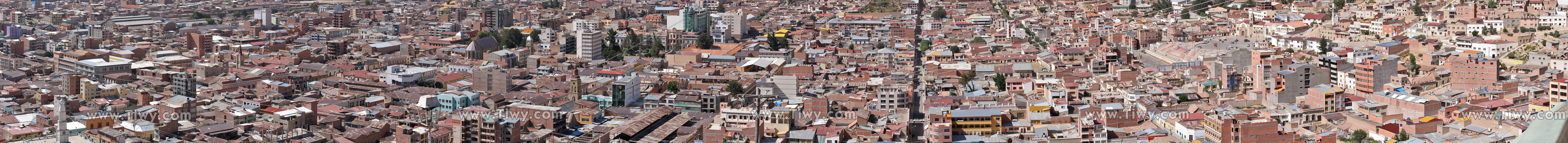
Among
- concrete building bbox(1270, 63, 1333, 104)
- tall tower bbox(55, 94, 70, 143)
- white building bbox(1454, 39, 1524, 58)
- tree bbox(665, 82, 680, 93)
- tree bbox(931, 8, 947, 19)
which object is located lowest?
tall tower bbox(55, 94, 70, 143)

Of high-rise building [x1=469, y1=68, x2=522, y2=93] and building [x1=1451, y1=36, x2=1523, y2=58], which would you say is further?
building [x1=1451, y1=36, x2=1523, y2=58]

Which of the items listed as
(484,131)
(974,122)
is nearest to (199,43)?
(484,131)

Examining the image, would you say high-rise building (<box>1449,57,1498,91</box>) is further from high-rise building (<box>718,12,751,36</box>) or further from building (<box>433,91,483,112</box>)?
high-rise building (<box>718,12,751,36</box>)

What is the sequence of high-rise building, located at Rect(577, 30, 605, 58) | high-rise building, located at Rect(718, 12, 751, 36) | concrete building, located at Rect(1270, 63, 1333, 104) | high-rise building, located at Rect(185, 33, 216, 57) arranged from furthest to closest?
1. high-rise building, located at Rect(718, 12, 751, 36)
2. high-rise building, located at Rect(185, 33, 216, 57)
3. high-rise building, located at Rect(577, 30, 605, 58)
4. concrete building, located at Rect(1270, 63, 1333, 104)

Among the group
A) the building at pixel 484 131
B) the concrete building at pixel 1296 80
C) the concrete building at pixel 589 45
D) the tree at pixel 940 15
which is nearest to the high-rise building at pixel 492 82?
the building at pixel 484 131

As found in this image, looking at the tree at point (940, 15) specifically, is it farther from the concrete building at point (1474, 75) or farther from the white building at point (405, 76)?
the concrete building at point (1474, 75)

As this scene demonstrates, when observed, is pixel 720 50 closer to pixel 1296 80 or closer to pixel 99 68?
pixel 99 68

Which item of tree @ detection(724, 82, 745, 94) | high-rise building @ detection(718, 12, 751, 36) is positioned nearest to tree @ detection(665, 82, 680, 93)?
tree @ detection(724, 82, 745, 94)
